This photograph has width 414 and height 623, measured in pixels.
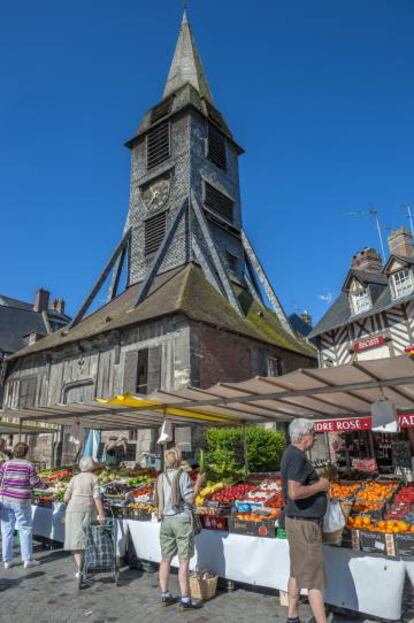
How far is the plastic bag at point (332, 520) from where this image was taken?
133 inches

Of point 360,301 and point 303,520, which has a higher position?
point 360,301

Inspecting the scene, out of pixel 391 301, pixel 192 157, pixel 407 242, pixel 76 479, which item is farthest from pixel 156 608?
pixel 192 157

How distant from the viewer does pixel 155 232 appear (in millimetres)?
18688

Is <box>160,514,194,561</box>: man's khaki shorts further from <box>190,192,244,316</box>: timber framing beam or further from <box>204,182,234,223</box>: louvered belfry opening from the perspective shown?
<box>204,182,234,223</box>: louvered belfry opening

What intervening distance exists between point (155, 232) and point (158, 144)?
5.09 m

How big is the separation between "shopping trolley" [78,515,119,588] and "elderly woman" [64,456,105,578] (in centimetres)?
8

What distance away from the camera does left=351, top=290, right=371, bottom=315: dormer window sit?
554 inches

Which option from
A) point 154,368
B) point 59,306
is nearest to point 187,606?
point 154,368

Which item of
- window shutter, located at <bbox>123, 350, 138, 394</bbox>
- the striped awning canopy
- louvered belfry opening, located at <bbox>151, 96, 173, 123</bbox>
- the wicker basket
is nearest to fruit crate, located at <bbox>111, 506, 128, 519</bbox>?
the striped awning canopy

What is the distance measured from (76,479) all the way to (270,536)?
2443 mm

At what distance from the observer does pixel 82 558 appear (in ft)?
15.2

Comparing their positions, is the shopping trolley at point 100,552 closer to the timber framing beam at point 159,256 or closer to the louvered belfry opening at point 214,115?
the timber framing beam at point 159,256

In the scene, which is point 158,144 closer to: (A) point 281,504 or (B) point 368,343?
(B) point 368,343

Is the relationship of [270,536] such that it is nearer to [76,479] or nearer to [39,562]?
[76,479]
